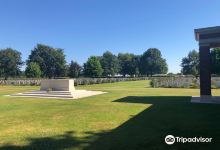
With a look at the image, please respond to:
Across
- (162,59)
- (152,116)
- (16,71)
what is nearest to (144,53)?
(162,59)

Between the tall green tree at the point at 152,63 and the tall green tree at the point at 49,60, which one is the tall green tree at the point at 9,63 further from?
the tall green tree at the point at 152,63

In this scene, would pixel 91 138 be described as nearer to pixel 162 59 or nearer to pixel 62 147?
pixel 62 147

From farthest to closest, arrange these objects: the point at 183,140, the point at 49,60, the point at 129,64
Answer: the point at 129,64 < the point at 49,60 < the point at 183,140

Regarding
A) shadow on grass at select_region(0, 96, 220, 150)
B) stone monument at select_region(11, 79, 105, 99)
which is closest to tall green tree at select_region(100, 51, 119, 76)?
stone monument at select_region(11, 79, 105, 99)

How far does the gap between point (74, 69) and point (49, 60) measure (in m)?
10.7

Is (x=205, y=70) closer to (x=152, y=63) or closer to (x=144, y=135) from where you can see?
(x=144, y=135)

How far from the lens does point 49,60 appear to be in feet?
310

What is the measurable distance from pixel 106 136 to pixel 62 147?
1544mm

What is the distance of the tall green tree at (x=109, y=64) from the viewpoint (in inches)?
4023

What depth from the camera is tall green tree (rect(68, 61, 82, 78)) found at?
96.8 meters

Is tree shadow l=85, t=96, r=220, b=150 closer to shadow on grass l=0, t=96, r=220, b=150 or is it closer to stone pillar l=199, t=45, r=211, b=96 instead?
shadow on grass l=0, t=96, r=220, b=150

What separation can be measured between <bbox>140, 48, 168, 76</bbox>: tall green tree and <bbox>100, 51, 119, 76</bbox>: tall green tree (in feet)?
40.5

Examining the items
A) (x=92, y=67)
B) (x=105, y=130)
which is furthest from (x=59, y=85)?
(x=92, y=67)

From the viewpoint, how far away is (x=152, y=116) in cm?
1027
